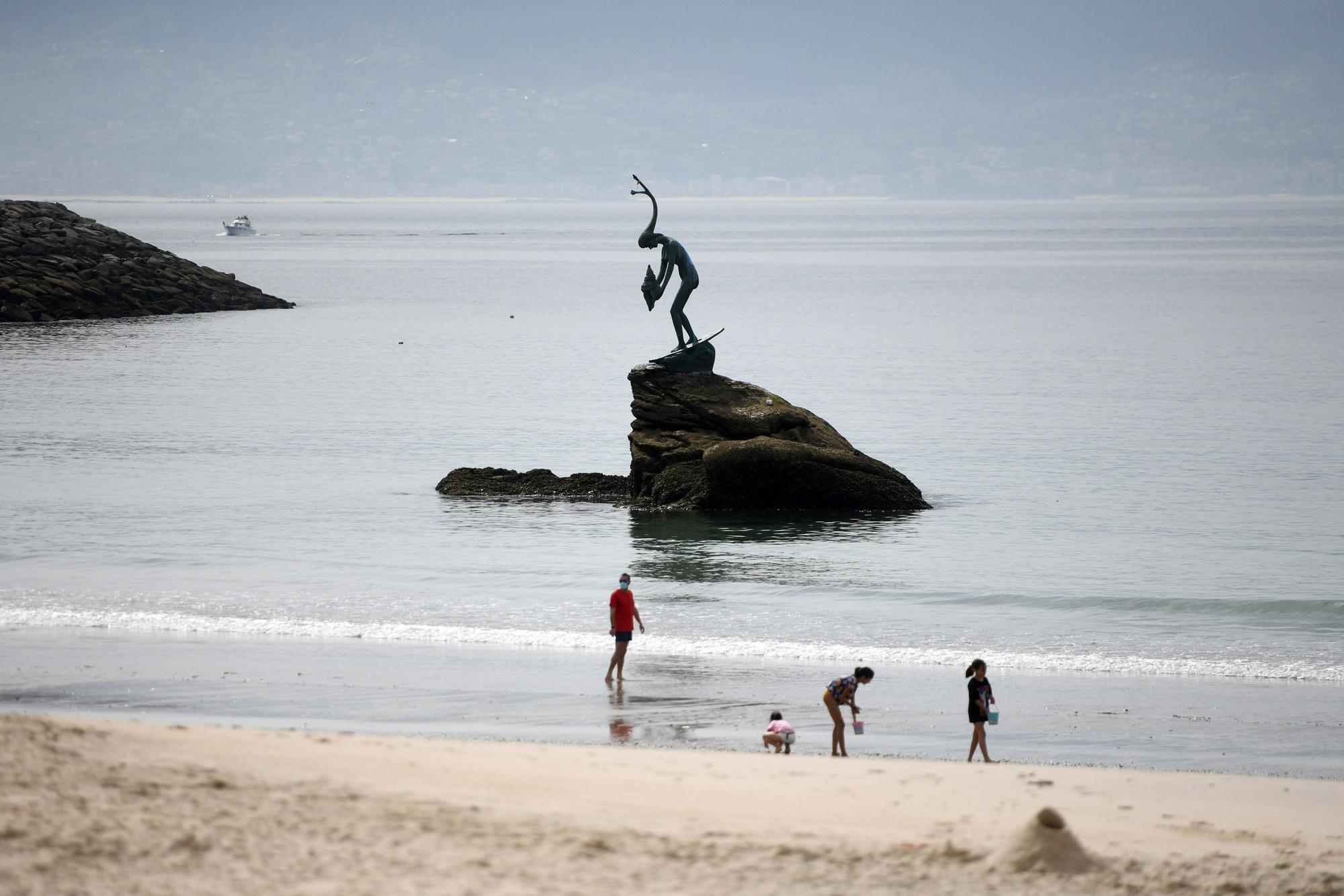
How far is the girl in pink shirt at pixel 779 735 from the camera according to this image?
14.9 meters

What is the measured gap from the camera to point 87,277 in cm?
7631

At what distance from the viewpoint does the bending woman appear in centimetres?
1502

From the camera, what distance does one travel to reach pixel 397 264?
487 feet

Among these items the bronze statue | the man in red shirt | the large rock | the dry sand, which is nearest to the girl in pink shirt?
the dry sand

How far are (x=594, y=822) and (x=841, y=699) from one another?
433cm

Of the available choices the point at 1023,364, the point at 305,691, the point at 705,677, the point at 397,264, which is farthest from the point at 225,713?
the point at 397,264

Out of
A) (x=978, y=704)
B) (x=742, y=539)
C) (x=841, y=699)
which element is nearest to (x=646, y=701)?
(x=841, y=699)

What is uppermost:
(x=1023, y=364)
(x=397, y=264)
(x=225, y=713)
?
(x=397, y=264)

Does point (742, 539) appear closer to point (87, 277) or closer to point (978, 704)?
point (978, 704)

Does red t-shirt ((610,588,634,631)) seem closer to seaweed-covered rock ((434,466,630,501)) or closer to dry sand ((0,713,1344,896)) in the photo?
dry sand ((0,713,1344,896))

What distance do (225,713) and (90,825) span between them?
20.5 feet

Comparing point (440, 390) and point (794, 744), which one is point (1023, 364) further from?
point (794, 744)

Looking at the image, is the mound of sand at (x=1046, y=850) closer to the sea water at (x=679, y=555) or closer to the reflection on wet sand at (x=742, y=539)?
the sea water at (x=679, y=555)

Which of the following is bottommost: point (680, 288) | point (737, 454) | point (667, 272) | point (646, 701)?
point (646, 701)
